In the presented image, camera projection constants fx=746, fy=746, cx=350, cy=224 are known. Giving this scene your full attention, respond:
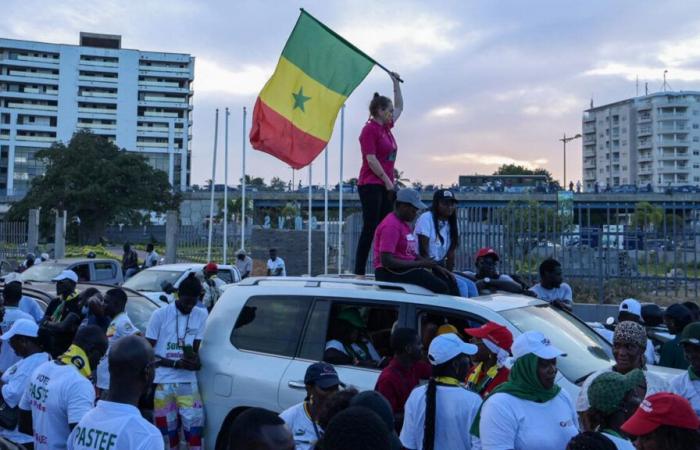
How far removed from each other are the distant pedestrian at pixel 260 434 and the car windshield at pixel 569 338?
2877mm

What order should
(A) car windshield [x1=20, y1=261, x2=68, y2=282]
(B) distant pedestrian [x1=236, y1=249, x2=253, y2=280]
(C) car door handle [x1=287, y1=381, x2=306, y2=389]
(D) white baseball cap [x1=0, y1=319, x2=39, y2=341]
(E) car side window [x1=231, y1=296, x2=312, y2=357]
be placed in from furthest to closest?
(B) distant pedestrian [x1=236, y1=249, x2=253, y2=280], (A) car windshield [x1=20, y1=261, x2=68, y2=282], (E) car side window [x1=231, y1=296, x2=312, y2=357], (C) car door handle [x1=287, y1=381, x2=306, y2=389], (D) white baseball cap [x1=0, y1=319, x2=39, y2=341]

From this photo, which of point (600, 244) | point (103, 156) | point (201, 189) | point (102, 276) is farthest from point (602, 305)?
point (201, 189)

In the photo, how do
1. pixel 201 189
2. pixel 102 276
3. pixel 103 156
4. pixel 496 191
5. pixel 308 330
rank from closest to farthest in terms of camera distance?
pixel 308 330, pixel 102 276, pixel 496 191, pixel 103 156, pixel 201 189

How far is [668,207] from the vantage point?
36.2 ft

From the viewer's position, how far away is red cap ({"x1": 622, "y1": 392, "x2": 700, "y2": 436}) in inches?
108

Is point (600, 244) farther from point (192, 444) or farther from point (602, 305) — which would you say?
point (192, 444)

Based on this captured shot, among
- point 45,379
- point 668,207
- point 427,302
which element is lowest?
point 45,379

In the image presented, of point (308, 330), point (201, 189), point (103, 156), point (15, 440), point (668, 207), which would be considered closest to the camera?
point (15, 440)

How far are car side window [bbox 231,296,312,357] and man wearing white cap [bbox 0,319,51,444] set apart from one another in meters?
1.50

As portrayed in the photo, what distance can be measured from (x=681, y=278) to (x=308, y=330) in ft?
25.3

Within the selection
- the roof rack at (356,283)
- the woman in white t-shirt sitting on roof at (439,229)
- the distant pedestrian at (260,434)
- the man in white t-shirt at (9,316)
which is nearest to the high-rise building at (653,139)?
the woman in white t-shirt sitting on roof at (439,229)

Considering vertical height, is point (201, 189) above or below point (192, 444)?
above

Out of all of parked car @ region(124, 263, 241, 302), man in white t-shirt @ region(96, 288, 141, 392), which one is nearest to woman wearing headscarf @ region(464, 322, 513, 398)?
man in white t-shirt @ region(96, 288, 141, 392)

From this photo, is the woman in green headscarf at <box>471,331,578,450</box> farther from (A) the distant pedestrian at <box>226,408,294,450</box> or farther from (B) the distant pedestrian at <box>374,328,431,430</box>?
(A) the distant pedestrian at <box>226,408,294,450</box>
